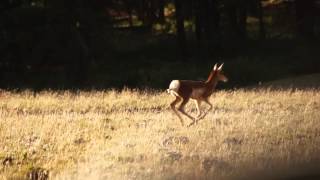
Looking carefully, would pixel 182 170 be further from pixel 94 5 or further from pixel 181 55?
pixel 181 55

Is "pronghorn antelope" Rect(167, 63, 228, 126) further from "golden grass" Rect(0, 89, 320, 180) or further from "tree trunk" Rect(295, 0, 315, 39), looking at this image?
"tree trunk" Rect(295, 0, 315, 39)

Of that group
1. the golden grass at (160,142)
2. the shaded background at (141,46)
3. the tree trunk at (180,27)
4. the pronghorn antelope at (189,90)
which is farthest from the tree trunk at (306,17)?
the pronghorn antelope at (189,90)

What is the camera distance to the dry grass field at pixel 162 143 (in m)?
11.0

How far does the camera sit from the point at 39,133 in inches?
582

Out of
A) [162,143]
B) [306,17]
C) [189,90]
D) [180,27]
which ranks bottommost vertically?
[180,27]

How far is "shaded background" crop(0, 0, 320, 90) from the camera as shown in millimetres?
35562

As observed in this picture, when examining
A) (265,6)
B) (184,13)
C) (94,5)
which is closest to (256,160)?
(94,5)

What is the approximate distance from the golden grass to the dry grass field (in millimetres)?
16

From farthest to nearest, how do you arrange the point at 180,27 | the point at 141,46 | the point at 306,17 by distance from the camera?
the point at 141,46 < the point at 180,27 < the point at 306,17

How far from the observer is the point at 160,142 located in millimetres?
12992

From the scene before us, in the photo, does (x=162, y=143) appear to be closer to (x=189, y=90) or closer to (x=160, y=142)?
(x=160, y=142)

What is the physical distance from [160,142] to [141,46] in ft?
A: 130

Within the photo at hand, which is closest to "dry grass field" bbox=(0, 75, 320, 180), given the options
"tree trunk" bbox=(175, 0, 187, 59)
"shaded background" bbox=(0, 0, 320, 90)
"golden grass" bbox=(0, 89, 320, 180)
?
"golden grass" bbox=(0, 89, 320, 180)

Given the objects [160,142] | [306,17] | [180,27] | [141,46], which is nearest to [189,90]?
[160,142]
